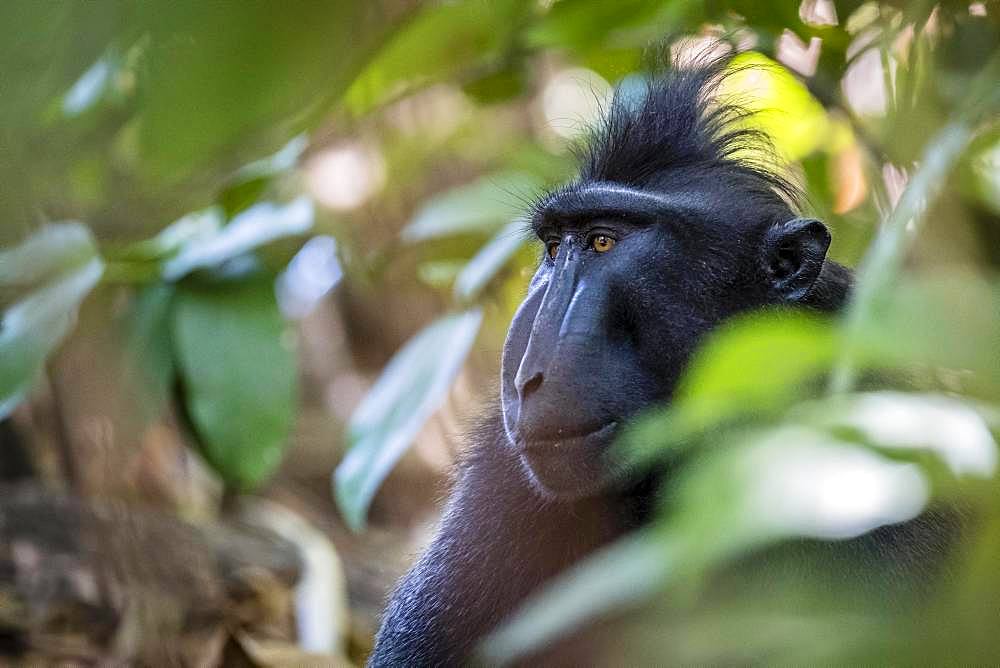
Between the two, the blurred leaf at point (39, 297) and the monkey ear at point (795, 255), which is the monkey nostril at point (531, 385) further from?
the blurred leaf at point (39, 297)

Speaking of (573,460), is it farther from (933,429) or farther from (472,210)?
(472,210)

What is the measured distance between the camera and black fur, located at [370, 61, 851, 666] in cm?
283

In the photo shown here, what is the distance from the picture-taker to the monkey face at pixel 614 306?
9.17 feet

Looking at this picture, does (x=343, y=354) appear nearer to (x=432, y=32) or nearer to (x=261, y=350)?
(x=261, y=350)

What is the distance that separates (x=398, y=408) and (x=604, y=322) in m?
1.69

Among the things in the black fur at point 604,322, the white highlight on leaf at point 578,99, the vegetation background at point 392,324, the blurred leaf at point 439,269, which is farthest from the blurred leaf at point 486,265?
the black fur at point 604,322

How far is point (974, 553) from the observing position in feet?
2.11

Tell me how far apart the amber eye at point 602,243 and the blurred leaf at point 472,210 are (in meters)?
1.66

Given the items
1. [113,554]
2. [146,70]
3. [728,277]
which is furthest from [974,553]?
[113,554]

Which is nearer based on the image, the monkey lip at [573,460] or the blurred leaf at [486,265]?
the monkey lip at [573,460]

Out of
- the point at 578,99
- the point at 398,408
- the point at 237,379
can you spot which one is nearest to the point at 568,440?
the point at 398,408

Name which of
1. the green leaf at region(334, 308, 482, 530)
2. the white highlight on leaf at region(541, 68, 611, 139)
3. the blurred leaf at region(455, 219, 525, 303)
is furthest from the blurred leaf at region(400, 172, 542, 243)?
the green leaf at region(334, 308, 482, 530)

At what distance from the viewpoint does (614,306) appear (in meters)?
2.96

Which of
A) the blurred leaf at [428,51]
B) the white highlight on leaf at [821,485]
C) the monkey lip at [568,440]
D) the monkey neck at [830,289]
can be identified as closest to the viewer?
the white highlight on leaf at [821,485]
